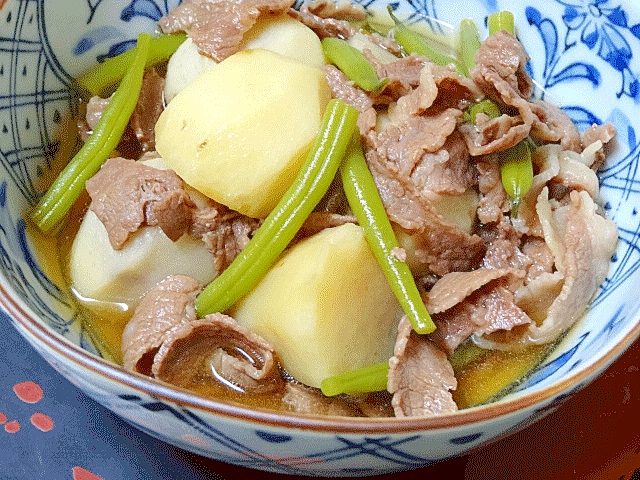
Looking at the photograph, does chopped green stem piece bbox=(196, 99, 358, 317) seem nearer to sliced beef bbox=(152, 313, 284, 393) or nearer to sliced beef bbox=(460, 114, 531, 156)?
sliced beef bbox=(152, 313, 284, 393)

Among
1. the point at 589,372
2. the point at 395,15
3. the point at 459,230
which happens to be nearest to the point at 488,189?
the point at 459,230

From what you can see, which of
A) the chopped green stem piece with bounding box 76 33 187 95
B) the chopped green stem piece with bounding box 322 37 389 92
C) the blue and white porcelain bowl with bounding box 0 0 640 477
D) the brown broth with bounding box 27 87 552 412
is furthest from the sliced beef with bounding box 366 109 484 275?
the chopped green stem piece with bounding box 76 33 187 95

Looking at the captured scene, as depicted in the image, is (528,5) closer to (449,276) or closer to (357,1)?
(357,1)

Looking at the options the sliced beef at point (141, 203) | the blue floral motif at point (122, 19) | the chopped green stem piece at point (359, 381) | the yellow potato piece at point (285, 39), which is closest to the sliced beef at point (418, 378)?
the chopped green stem piece at point (359, 381)

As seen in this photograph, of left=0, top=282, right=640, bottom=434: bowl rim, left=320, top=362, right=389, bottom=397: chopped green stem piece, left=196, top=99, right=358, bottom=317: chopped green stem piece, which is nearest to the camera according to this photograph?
left=0, top=282, right=640, bottom=434: bowl rim

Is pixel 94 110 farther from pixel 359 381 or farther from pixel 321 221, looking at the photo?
pixel 359 381

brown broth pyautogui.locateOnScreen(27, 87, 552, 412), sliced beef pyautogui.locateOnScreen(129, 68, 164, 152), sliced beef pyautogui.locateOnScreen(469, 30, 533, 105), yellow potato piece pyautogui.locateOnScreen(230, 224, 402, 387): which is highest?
sliced beef pyautogui.locateOnScreen(469, 30, 533, 105)

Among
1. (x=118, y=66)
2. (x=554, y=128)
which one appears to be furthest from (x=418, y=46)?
(x=118, y=66)
